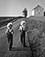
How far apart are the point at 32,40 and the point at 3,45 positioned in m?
0.71

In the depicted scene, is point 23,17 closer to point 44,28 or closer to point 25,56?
point 44,28

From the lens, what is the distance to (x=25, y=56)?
207 cm

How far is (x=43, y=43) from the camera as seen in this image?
2.70 metres

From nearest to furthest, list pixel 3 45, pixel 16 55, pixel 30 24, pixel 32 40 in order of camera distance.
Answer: pixel 16 55, pixel 3 45, pixel 32 40, pixel 30 24

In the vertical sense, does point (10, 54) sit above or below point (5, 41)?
below

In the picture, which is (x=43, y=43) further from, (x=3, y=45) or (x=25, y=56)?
(x=3, y=45)

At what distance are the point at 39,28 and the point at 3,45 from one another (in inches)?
51.7

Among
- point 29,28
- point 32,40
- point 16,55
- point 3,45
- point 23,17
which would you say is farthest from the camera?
point 23,17

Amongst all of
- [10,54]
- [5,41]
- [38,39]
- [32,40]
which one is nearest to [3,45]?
[5,41]

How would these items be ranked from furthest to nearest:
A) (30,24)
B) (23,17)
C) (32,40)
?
(23,17) < (30,24) < (32,40)

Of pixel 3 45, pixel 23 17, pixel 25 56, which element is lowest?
pixel 25 56

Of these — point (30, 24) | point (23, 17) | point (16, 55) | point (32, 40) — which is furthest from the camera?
point (23, 17)

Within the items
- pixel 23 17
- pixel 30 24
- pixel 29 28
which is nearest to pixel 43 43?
pixel 29 28

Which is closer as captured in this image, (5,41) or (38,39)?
(5,41)
